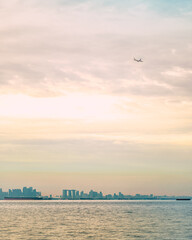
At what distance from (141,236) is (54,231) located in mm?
25717

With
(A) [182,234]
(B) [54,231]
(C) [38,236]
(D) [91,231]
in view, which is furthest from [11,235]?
(A) [182,234]

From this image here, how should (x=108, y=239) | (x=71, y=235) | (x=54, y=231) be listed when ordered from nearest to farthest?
(x=108, y=239) < (x=71, y=235) < (x=54, y=231)

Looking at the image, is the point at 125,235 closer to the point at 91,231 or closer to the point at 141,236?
the point at 141,236

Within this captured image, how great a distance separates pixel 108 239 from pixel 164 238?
13835 millimetres

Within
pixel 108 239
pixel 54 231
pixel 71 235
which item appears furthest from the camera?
pixel 54 231

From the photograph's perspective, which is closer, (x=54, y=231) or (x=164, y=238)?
(x=164, y=238)

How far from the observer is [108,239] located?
93.1 meters

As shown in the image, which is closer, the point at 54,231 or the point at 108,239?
the point at 108,239

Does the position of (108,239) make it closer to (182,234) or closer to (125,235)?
(125,235)

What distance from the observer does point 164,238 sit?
95.1 metres

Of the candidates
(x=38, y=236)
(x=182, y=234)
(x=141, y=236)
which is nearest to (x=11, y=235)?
(x=38, y=236)

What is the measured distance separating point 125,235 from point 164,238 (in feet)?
35.0

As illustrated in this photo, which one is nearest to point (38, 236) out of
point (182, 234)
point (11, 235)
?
point (11, 235)

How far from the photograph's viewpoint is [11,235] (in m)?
98.2
